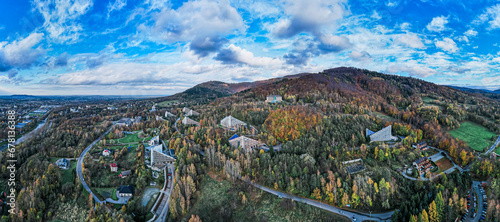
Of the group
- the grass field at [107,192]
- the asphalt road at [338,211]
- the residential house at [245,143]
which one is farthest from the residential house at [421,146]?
the grass field at [107,192]

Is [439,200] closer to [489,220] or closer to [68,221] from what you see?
[489,220]

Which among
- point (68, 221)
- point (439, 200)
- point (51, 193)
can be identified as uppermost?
point (439, 200)

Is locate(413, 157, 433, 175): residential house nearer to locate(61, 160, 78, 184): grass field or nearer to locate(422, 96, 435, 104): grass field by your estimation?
locate(61, 160, 78, 184): grass field

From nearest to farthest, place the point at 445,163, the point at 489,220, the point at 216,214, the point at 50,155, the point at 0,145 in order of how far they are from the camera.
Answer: the point at 489,220 → the point at 216,214 → the point at 445,163 → the point at 50,155 → the point at 0,145

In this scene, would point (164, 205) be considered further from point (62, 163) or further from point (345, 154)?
point (345, 154)

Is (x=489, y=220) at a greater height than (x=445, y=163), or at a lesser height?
lesser

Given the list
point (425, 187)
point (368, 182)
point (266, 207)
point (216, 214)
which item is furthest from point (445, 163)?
point (216, 214)

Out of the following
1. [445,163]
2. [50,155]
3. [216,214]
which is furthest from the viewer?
[50,155]
